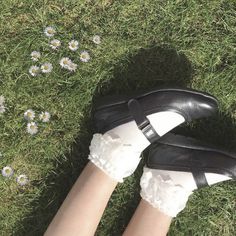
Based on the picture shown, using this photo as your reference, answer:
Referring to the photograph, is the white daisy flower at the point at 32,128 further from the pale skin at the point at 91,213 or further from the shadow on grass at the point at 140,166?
the pale skin at the point at 91,213

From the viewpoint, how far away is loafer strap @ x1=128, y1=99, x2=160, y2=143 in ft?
6.10

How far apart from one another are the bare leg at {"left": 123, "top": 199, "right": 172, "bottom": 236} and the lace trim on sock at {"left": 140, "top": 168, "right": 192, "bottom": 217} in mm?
25

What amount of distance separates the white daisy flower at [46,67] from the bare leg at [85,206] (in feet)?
1.59

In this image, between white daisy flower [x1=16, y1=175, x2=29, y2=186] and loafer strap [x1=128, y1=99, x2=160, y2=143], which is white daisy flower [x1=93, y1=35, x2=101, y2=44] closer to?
loafer strap [x1=128, y1=99, x2=160, y2=143]

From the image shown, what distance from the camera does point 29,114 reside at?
2.00 metres

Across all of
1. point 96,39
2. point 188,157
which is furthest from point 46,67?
point 188,157

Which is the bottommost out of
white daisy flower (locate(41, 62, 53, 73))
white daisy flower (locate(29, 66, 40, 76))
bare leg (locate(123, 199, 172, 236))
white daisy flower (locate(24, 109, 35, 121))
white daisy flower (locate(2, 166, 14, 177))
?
bare leg (locate(123, 199, 172, 236))

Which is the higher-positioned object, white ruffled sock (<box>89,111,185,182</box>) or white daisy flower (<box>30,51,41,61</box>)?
white daisy flower (<box>30,51,41,61</box>)

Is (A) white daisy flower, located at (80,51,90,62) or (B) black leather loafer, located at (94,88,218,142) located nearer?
(B) black leather loafer, located at (94,88,218,142)

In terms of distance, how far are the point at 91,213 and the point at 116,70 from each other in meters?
0.66

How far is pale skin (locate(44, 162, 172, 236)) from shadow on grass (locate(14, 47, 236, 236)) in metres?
0.18

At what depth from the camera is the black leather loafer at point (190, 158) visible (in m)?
1.86

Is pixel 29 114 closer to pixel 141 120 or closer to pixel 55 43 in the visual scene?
pixel 55 43

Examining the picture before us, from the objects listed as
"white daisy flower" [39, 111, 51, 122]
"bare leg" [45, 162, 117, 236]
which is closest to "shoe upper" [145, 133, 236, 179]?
"bare leg" [45, 162, 117, 236]
